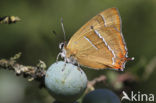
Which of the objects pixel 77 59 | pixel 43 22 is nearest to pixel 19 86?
pixel 43 22

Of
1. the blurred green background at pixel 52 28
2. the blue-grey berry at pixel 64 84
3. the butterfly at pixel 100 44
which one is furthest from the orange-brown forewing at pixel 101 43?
the blue-grey berry at pixel 64 84

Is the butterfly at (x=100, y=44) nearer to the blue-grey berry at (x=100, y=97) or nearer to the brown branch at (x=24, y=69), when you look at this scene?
the blue-grey berry at (x=100, y=97)

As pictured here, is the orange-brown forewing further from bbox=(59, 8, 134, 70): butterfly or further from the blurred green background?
the blurred green background

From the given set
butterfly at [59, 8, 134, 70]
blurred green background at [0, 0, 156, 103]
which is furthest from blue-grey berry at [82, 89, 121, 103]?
blurred green background at [0, 0, 156, 103]

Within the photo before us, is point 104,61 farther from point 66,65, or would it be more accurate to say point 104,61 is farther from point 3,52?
point 3,52

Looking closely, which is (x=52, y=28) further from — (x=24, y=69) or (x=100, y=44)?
(x=24, y=69)
